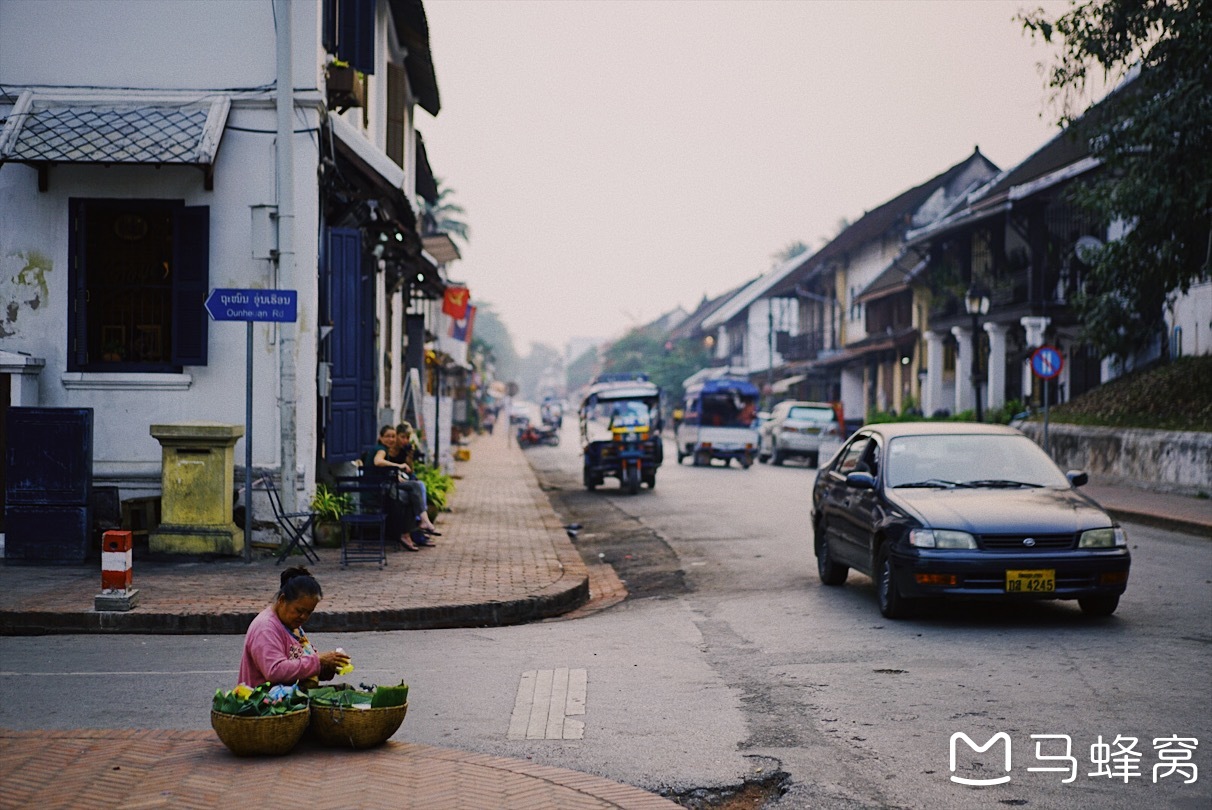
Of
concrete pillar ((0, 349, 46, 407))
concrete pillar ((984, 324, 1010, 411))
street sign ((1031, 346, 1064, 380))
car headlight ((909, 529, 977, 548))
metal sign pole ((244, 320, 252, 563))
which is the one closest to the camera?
car headlight ((909, 529, 977, 548))

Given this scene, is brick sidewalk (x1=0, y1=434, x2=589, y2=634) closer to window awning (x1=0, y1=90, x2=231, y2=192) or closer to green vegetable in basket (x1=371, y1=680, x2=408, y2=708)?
window awning (x1=0, y1=90, x2=231, y2=192)

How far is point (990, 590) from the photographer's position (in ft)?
31.8

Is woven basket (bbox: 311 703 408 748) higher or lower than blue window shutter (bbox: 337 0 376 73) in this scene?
lower

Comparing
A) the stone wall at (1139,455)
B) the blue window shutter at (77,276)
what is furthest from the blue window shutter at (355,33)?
the stone wall at (1139,455)

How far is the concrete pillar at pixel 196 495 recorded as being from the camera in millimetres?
13539

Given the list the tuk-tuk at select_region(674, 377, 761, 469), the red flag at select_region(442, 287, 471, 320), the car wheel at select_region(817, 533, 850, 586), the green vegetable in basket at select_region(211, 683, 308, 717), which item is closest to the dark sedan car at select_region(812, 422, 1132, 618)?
the car wheel at select_region(817, 533, 850, 586)

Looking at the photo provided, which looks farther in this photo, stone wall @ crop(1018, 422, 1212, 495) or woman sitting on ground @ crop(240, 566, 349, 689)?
stone wall @ crop(1018, 422, 1212, 495)

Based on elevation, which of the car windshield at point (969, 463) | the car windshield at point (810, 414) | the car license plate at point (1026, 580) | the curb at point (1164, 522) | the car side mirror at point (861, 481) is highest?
the car windshield at point (810, 414)

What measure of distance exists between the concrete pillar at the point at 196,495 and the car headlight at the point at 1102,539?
323 inches

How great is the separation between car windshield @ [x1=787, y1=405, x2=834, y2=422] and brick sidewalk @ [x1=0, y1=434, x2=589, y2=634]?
24.9 meters

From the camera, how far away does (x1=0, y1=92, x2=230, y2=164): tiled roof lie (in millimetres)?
13195

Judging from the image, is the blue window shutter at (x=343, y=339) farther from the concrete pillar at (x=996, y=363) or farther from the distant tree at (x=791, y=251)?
the distant tree at (x=791, y=251)

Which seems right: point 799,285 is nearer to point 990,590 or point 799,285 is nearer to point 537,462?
point 537,462

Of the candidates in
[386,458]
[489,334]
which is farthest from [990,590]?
[489,334]
